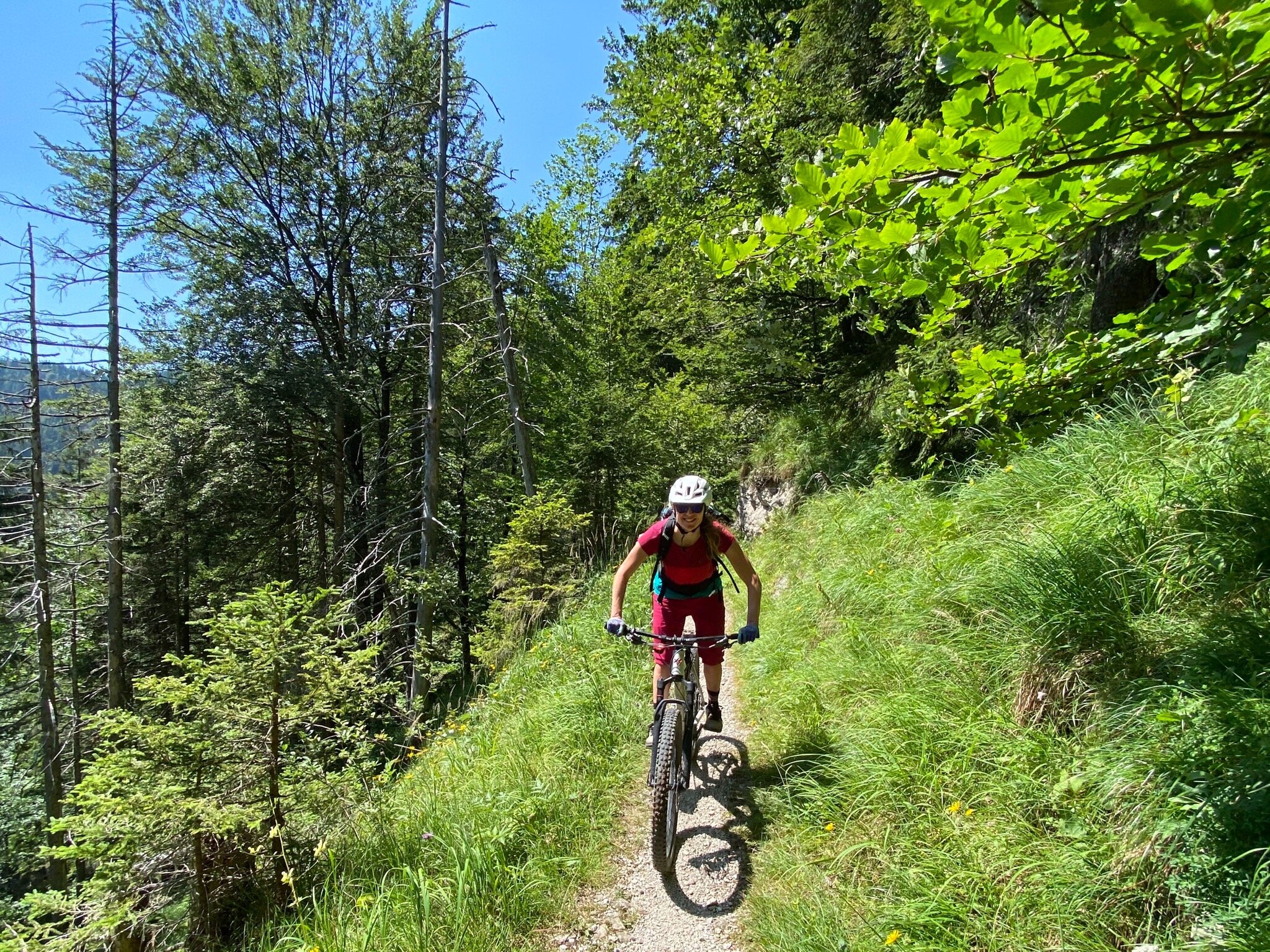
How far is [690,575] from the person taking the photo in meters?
4.05

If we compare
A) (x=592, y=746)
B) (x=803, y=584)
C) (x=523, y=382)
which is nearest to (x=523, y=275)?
(x=523, y=382)

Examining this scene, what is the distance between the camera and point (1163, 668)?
2.41 meters

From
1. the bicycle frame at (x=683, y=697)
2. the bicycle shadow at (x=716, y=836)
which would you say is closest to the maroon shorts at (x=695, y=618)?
the bicycle frame at (x=683, y=697)

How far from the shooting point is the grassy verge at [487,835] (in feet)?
9.77

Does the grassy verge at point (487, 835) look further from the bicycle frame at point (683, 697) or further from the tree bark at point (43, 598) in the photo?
the tree bark at point (43, 598)

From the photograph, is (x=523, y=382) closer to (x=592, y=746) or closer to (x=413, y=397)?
(x=413, y=397)

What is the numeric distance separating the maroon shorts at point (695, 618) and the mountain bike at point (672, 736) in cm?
15

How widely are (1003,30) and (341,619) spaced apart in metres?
5.39

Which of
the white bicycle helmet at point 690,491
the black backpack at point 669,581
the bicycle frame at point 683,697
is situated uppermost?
the white bicycle helmet at point 690,491

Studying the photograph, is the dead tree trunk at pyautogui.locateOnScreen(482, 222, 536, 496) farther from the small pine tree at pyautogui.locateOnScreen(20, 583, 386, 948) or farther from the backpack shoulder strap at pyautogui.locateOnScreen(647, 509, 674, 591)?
the backpack shoulder strap at pyautogui.locateOnScreen(647, 509, 674, 591)

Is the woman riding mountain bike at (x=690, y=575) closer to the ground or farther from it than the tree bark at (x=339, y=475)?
closer to the ground

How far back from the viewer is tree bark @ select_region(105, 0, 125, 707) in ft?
38.6

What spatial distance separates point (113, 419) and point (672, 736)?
14610 mm

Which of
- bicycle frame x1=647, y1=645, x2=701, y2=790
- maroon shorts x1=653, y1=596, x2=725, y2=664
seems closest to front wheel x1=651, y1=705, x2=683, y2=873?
bicycle frame x1=647, y1=645, x2=701, y2=790
